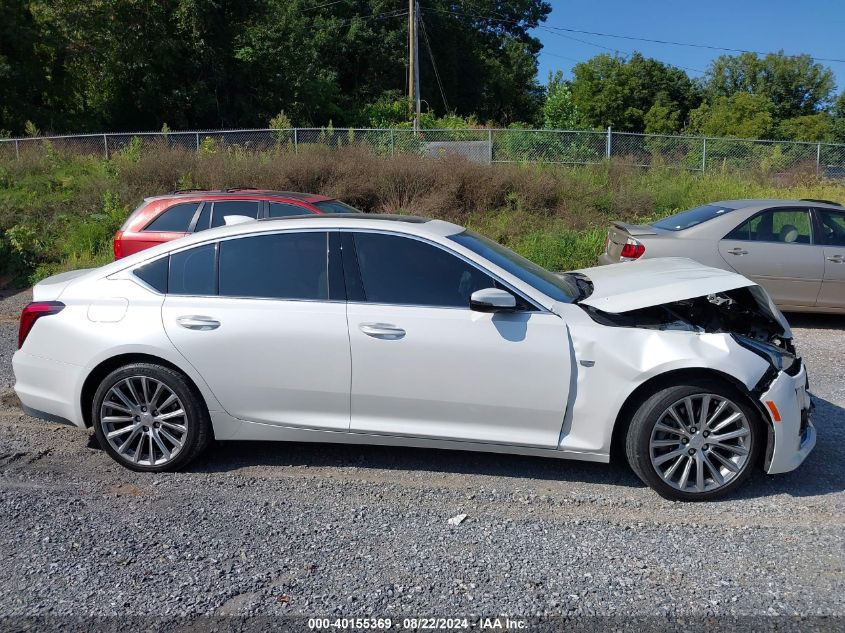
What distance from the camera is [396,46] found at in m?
44.9

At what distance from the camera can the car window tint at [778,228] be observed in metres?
8.97

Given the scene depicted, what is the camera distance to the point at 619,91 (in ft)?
166

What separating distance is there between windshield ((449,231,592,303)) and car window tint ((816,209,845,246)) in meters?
5.10

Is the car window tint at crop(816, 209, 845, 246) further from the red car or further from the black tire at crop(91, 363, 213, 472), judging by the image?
the black tire at crop(91, 363, 213, 472)

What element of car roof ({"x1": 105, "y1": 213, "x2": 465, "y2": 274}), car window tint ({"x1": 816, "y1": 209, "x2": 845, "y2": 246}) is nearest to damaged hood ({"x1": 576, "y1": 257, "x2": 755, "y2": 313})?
car roof ({"x1": 105, "y1": 213, "x2": 465, "y2": 274})

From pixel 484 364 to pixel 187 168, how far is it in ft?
44.4

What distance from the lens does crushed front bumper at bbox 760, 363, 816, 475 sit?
420 cm

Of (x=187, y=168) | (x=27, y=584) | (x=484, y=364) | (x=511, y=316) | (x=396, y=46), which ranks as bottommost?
(x=27, y=584)

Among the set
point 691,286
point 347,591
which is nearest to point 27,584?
point 347,591

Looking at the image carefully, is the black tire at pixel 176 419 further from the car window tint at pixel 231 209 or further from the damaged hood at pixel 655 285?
the car window tint at pixel 231 209

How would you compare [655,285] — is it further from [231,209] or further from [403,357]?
[231,209]

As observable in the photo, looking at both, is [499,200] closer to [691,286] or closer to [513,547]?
[691,286]

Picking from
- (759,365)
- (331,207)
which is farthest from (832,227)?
(331,207)

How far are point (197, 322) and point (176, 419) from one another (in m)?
0.64
